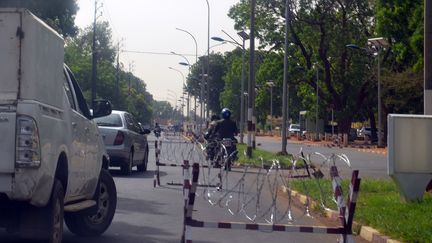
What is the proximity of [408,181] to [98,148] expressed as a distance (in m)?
5.81

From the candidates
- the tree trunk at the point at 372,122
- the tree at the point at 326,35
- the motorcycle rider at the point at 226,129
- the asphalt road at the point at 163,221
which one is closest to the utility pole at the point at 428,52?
the asphalt road at the point at 163,221

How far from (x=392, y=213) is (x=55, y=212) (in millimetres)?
6267

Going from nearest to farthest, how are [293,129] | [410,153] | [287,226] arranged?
[287,226]
[410,153]
[293,129]

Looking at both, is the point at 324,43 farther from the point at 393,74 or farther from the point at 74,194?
the point at 74,194

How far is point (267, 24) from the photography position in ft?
185

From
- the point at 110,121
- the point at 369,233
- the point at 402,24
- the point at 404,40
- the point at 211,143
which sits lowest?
the point at 369,233

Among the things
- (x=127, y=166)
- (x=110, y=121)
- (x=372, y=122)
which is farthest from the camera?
(x=372, y=122)

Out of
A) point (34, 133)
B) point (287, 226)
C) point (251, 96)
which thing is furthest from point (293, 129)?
point (34, 133)

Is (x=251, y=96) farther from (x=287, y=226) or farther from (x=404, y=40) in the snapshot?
(x=287, y=226)

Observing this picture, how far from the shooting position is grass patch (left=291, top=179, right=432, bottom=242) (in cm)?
1117

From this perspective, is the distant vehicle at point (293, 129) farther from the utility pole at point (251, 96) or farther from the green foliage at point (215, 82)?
the utility pole at point (251, 96)

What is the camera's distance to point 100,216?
37.1 ft

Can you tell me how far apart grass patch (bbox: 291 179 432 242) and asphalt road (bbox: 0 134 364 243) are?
58 cm

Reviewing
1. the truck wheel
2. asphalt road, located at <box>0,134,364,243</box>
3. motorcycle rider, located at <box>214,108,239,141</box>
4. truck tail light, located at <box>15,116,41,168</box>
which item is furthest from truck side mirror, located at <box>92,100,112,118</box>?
motorcycle rider, located at <box>214,108,239,141</box>
